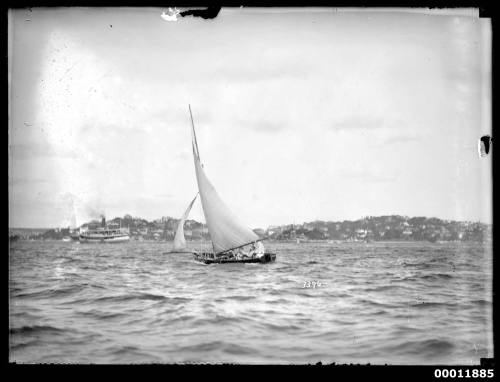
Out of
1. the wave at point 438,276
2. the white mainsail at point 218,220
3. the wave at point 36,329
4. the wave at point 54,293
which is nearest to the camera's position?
the wave at point 36,329

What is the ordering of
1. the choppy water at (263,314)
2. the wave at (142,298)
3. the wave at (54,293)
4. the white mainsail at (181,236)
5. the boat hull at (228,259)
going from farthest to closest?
the boat hull at (228,259) → the white mainsail at (181,236) → the wave at (142,298) → the wave at (54,293) → the choppy water at (263,314)

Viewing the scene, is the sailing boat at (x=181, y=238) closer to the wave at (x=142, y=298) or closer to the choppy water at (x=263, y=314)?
the choppy water at (x=263, y=314)

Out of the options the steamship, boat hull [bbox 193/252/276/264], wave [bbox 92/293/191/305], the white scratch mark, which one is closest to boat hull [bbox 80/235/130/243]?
the steamship

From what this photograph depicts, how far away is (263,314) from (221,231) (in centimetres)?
474

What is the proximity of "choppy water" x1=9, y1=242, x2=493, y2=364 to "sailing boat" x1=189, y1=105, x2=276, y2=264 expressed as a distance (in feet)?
4.63

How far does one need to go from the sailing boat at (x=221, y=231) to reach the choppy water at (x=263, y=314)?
4.63 ft

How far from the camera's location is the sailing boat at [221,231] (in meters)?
7.39

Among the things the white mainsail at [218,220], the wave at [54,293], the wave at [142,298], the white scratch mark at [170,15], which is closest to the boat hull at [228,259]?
the white mainsail at [218,220]

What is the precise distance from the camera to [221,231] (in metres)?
11.2

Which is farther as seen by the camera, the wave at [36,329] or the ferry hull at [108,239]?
the ferry hull at [108,239]

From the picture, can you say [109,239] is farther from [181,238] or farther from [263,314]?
[263,314]

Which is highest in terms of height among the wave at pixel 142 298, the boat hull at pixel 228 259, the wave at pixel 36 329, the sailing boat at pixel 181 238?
the sailing boat at pixel 181 238
